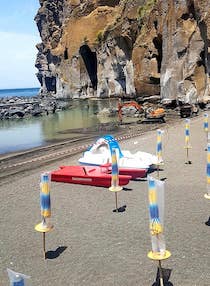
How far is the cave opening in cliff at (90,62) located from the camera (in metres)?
114

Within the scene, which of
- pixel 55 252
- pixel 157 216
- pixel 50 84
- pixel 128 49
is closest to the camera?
pixel 157 216

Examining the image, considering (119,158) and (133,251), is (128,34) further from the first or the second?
(133,251)

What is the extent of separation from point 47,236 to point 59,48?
130 m

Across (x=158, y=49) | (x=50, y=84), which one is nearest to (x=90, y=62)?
(x=50, y=84)

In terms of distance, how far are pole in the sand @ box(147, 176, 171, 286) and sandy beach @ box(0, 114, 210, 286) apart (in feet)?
2.21

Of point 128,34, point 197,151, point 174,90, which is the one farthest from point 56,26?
point 197,151

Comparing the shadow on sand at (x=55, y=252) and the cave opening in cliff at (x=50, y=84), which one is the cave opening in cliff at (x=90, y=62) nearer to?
the cave opening in cliff at (x=50, y=84)

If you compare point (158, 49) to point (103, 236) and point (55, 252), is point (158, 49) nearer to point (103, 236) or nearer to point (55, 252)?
point (103, 236)

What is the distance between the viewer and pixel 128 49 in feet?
281

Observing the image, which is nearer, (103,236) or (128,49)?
(103,236)

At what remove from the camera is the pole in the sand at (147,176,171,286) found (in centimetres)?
742

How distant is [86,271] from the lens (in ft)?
28.3

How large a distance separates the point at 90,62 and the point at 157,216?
364ft

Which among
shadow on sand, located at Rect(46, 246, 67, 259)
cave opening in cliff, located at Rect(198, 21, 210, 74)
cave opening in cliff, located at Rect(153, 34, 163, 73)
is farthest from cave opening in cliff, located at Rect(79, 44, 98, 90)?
shadow on sand, located at Rect(46, 246, 67, 259)
